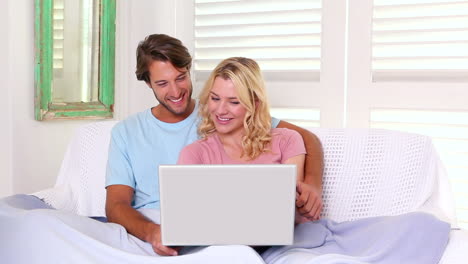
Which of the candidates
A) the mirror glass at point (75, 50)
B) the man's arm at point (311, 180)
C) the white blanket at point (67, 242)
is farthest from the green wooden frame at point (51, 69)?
the man's arm at point (311, 180)

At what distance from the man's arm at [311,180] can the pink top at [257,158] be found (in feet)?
0.14

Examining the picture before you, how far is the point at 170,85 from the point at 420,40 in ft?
3.59

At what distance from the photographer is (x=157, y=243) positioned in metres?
2.07

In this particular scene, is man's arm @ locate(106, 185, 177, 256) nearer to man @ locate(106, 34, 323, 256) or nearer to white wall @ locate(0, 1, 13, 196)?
man @ locate(106, 34, 323, 256)

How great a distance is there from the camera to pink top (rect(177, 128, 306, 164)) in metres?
2.35

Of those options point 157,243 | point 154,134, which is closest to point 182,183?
point 157,243

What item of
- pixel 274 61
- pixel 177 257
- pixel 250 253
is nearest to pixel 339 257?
pixel 250 253

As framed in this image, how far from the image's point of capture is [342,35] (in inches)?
124

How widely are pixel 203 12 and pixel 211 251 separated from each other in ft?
6.07

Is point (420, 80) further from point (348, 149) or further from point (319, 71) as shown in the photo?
point (348, 149)

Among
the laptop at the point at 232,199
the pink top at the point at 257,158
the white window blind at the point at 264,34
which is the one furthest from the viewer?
the white window blind at the point at 264,34

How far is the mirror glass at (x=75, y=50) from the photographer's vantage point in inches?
124

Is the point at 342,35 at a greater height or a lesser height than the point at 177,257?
greater

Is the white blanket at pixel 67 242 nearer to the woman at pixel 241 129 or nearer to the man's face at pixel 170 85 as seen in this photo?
the woman at pixel 241 129
